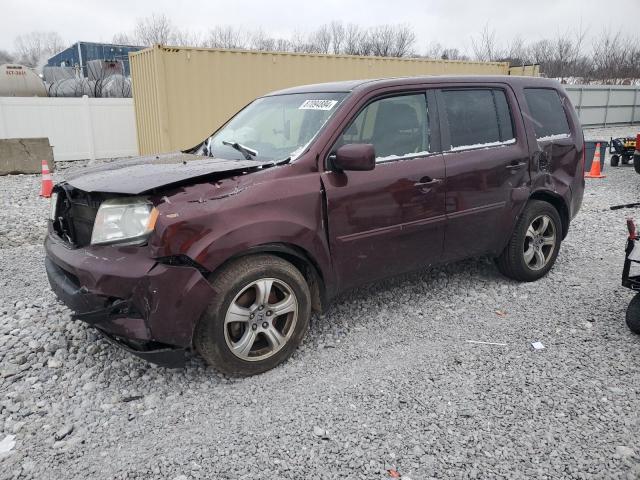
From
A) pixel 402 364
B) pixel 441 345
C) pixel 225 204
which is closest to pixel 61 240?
pixel 225 204

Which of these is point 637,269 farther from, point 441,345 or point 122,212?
point 122,212

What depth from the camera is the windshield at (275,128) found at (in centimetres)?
354

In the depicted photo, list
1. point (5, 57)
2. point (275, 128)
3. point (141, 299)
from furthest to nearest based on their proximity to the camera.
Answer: point (5, 57) → point (275, 128) → point (141, 299)

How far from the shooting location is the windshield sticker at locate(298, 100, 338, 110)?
143 inches

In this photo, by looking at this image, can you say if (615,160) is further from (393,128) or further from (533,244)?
(393,128)

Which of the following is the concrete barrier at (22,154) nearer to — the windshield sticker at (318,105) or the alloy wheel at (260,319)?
the windshield sticker at (318,105)

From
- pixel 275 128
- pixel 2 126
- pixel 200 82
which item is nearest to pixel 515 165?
pixel 275 128

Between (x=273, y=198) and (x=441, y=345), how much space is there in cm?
160

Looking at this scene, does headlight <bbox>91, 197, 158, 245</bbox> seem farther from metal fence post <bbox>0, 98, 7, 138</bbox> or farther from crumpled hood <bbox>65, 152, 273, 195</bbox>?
metal fence post <bbox>0, 98, 7, 138</bbox>

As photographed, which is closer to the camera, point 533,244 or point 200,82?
point 533,244

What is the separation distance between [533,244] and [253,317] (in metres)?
2.92

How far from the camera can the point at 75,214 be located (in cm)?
322

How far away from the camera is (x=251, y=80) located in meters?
11.7

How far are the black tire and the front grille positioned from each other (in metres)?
3.70
